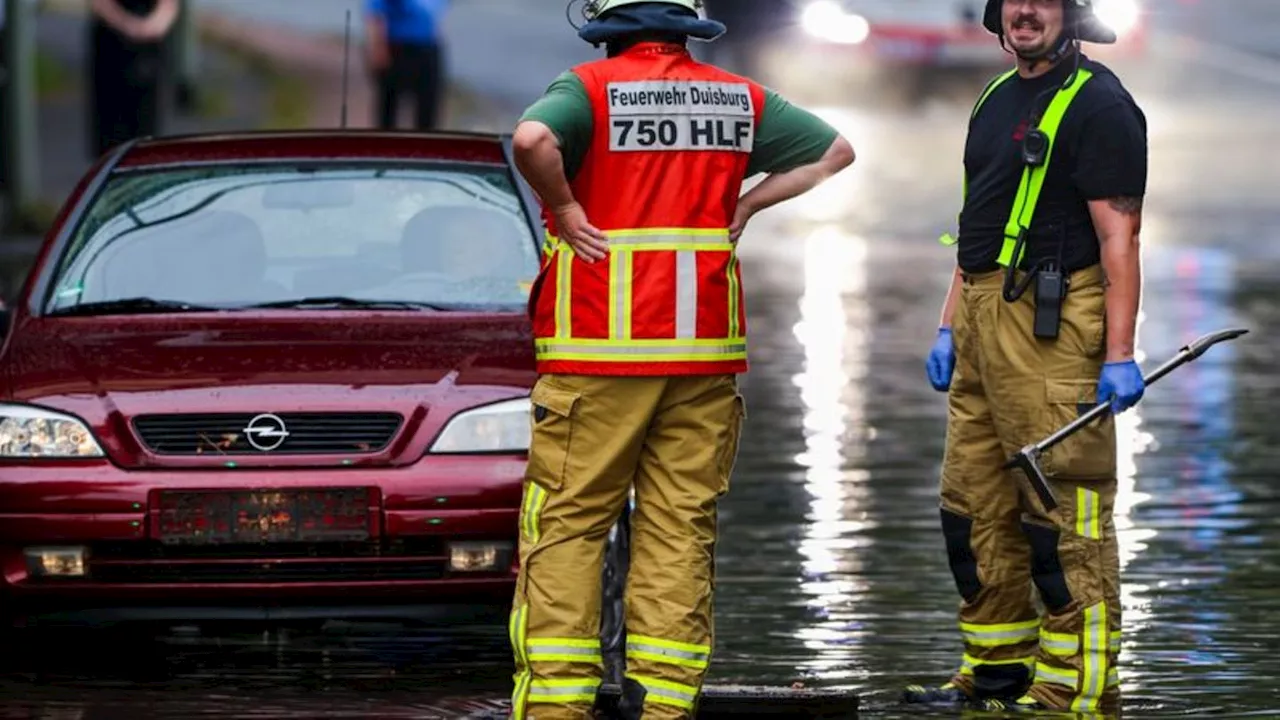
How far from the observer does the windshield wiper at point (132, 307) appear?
887 cm

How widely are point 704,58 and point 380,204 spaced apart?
23.7m

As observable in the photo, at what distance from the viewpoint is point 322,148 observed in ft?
31.1

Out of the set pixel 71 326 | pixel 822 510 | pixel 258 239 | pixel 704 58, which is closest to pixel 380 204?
pixel 258 239

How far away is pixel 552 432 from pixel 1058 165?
1.35 meters

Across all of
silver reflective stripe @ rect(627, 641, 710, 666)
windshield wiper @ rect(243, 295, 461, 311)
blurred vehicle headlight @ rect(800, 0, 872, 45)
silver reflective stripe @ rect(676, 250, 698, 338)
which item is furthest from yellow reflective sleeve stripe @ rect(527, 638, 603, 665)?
blurred vehicle headlight @ rect(800, 0, 872, 45)

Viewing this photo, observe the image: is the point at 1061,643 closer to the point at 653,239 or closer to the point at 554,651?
the point at 554,651

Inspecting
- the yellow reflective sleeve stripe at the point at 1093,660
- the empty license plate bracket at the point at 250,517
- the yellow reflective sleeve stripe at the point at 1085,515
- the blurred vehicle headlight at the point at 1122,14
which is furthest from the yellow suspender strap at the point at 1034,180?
the blurred vehicle headlight at the point at 1122,14

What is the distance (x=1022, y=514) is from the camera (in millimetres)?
7488

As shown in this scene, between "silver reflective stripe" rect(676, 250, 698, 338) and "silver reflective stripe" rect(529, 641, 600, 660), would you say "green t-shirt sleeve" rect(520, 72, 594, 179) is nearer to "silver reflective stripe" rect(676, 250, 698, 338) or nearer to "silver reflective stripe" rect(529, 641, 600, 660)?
"silver reflective stripe" rect(676, 250, 698, 338)

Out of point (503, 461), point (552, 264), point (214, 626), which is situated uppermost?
point (552, 264)

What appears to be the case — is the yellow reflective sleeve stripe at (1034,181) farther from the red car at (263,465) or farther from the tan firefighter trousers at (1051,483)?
the red car at (263,465)

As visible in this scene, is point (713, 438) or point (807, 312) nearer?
point (713, 438)

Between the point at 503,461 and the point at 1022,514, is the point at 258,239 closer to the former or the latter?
the point at 503,461

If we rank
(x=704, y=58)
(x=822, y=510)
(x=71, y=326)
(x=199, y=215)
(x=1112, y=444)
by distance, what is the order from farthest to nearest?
(x=704, y=58)
(x=822, y=510)
(x=199, y=215)
(x=71, y=326)
(x=1112, y=444)
